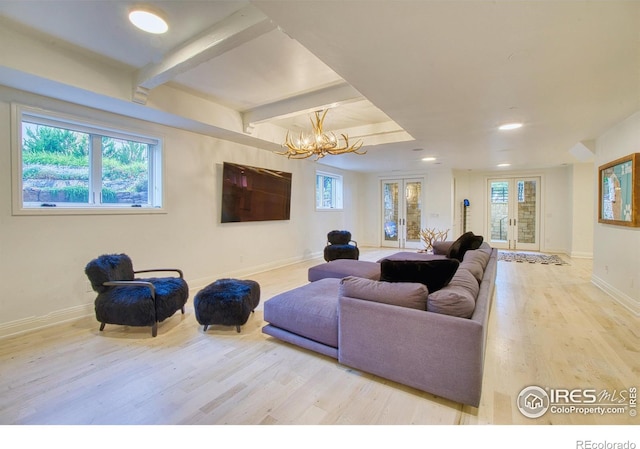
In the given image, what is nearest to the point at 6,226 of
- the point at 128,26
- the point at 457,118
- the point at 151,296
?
the point at 151,296

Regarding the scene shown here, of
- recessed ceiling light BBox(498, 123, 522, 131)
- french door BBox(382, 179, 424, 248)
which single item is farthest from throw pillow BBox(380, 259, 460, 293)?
french door BBox(382, 179, 424, 248)

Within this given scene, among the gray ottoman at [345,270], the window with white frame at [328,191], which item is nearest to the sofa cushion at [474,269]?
the gray ottoman at [345,270]

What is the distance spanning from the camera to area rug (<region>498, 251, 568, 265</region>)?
641cm

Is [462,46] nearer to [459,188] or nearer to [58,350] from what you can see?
[58,350]

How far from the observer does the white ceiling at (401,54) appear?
1696mm

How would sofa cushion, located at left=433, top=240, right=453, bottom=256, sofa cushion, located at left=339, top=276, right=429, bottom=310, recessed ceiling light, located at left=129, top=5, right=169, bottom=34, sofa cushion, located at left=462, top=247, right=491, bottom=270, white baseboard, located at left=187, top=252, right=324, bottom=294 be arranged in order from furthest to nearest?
1. sofa cushion, located at left=433, top=240, right=453, bottom=256
2. white baseboard, located at left=187, top=252, right=324, bottom=294
3. sofa cushion, located at left=462, top=247, right=491, bottom=270
4. recessed ceiling light, located at left=129, top=5, right=169, bottom=34
5. sofa cushion, located at left=339, top=276, right=429, bottom=310

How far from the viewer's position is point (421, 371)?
1853 mm

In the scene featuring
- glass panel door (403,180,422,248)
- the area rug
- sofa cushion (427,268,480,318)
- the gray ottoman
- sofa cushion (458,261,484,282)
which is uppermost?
glass panel door (403,180,422,248)

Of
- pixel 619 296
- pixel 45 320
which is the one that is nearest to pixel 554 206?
pixel 619 296

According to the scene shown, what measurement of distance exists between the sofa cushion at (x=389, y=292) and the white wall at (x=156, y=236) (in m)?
3.05

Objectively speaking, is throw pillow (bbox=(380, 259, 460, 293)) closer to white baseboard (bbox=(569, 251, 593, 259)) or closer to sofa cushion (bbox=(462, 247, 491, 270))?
sofa cushion (bbox=(462, 247, 491, 270))

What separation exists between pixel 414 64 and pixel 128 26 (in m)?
2.29

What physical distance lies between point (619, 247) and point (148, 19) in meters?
5.73

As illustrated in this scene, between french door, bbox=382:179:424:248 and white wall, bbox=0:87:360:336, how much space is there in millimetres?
3371
